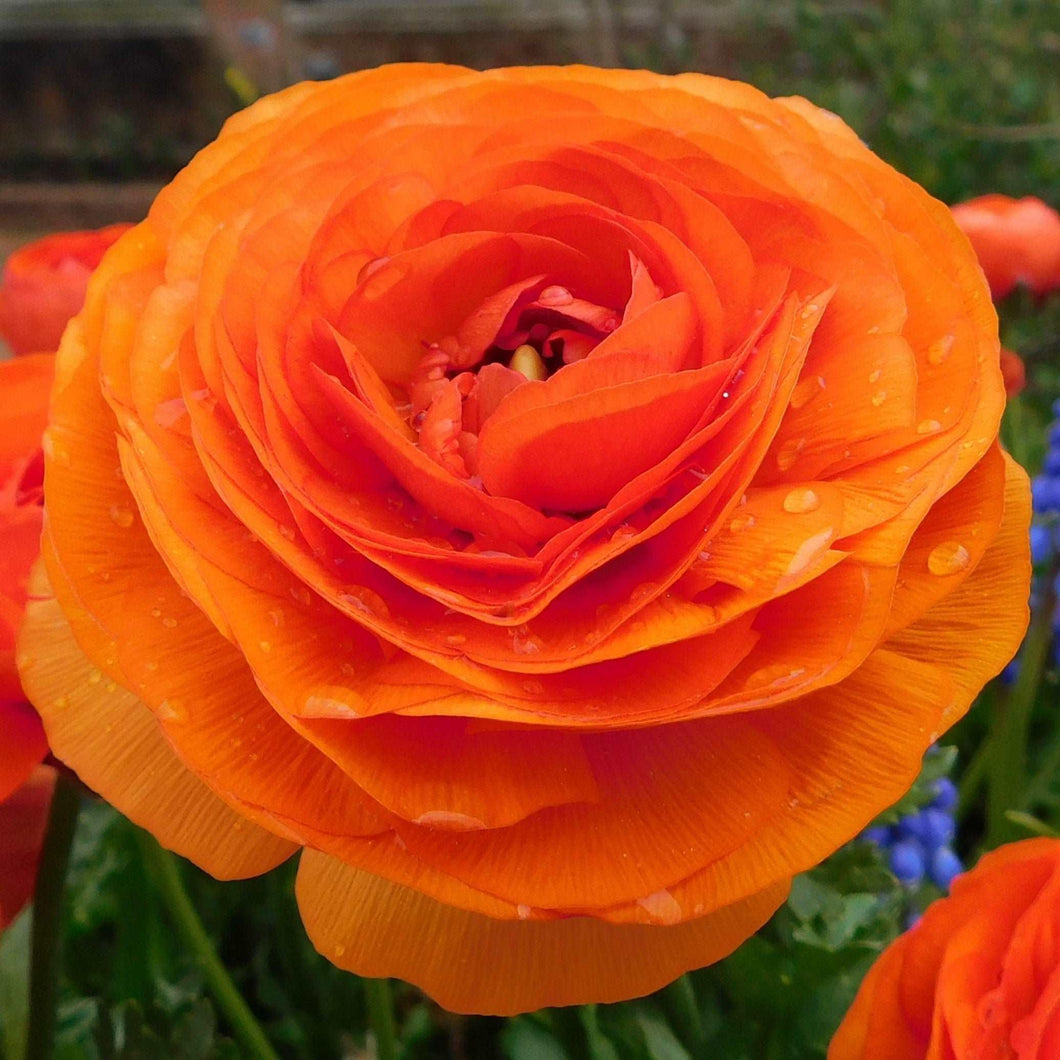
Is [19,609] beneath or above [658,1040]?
above

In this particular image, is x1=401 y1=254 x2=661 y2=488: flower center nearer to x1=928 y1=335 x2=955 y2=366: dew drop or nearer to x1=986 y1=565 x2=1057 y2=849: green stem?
x1=928 y1=335 x2=955 y2=366: dew drop

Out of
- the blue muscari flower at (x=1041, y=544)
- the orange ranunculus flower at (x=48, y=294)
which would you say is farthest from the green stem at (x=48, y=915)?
the blue muscari flower at (x=1041, y=544)

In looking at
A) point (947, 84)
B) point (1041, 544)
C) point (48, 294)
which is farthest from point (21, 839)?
point (947, 84)

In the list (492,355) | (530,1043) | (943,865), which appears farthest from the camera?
(943,865)

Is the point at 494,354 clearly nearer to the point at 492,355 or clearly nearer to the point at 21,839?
the point at 492,355

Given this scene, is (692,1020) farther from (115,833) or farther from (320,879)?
(115,833)

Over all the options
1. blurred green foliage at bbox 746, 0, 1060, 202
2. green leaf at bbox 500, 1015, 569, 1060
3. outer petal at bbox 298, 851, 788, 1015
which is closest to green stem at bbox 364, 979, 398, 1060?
green leaf at bbox 500, 1015, 569, 1060
